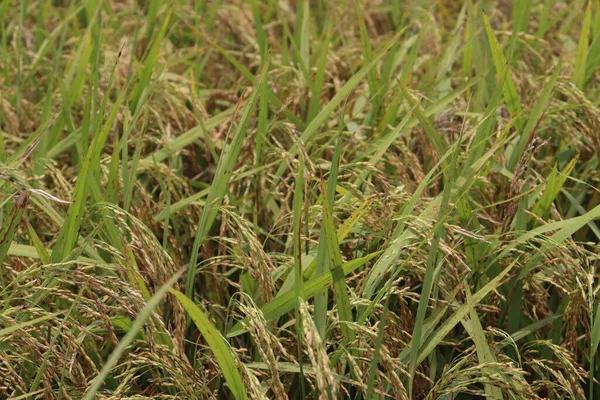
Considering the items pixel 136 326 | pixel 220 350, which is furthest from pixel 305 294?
pixel 136 326

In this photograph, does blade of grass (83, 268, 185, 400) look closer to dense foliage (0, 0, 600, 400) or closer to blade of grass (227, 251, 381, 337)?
dense foliage (0, 0, 600, 400)

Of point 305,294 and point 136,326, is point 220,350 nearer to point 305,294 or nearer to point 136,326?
point 305,294

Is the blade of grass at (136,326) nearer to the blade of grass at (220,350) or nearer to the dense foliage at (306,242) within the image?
the dense foliage at (306,242)

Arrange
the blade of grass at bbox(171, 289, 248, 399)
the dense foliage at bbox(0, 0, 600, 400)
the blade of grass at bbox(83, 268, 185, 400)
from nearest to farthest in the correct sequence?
1. the blade of grass at bbox(83, 268, 185, 400)
2. the blade of grass at bbox(171, 289, 248, 399)
3. the dense foliage at bbox(0, 0, 600, 400)

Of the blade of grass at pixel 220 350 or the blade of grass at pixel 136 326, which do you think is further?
the blade of grass at pixel 220 350

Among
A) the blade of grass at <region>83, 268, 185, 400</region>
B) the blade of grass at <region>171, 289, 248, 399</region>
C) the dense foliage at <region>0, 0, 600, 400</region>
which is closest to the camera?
the blade of grass at <region>83, 268, 185, 400</region>

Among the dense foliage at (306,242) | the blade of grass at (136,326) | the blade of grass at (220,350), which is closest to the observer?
the blade of grass at (136,326)

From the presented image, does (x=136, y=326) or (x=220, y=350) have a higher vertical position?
(x=136, y=326)

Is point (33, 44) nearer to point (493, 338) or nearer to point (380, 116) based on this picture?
point (380, 116)

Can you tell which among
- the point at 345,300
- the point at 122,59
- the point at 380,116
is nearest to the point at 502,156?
the point at 380,116

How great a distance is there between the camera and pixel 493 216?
1681mm

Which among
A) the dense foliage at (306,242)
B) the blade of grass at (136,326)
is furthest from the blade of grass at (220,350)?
the blade of grass at (136,326)

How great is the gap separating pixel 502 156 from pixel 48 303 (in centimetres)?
96

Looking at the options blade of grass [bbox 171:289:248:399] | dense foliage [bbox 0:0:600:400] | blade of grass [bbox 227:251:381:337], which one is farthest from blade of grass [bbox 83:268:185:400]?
blade of grass [bbox 227:251:381:337]
